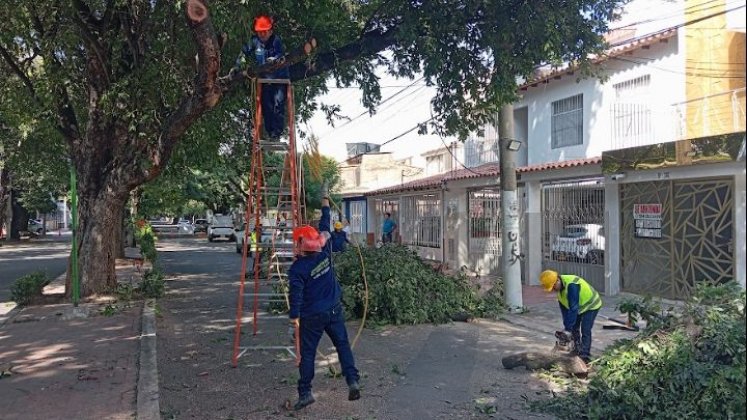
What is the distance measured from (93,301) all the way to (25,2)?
5165mm

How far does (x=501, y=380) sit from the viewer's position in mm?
6633

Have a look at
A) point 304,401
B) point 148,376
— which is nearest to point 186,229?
point 148,376

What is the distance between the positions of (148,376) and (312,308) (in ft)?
7.18

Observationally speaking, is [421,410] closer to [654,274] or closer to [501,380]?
[501,380]

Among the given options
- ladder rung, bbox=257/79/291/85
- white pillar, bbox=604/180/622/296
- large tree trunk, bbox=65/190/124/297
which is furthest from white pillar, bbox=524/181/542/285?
large tree trunk, bbox=65/190/124/297

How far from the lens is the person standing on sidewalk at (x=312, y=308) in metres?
5.56

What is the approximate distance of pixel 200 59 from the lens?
27.6ft

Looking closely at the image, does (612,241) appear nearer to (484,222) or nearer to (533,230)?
(533,230)

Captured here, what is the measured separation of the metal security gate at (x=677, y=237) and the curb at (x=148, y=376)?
869 cm

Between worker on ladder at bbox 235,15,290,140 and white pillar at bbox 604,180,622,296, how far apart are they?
6.83 m

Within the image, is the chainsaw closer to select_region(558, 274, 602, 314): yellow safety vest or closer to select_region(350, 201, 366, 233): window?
select_region(558, 274, 602, 314): yellow safety vest

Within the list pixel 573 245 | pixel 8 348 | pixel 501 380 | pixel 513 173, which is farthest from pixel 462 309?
pixel 8 348

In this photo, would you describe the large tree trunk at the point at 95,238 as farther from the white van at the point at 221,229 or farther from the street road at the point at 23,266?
the white van at the point at 221,229

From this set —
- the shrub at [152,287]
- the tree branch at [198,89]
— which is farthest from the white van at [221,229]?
the tree branch at [198,89]
